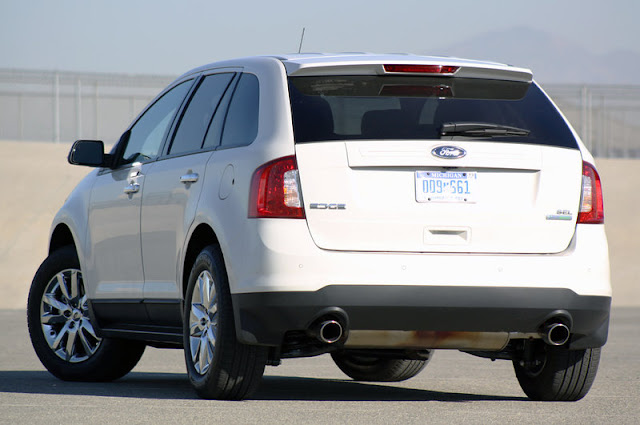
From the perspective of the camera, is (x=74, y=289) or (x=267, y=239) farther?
(x=74, y=289)

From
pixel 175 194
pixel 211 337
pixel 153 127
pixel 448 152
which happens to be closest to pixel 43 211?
pixel 153 127

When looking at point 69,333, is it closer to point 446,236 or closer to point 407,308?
point 407,308

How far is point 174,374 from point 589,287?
A: 152 inches

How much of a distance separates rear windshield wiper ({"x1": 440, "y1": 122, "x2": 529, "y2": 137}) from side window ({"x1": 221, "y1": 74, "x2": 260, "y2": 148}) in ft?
3.35

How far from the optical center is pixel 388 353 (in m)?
7.73

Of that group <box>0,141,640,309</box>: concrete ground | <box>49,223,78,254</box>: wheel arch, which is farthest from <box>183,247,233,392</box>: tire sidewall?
<box>0,141,640,309</box>: concrete ground

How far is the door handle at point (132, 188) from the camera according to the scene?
852 centimetres

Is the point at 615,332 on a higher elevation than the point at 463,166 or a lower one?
lower

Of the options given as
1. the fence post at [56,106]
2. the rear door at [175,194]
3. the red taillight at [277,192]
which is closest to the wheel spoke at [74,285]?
the rear door at [175,194]

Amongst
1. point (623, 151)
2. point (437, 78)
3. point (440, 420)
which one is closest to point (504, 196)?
point (437, 78)

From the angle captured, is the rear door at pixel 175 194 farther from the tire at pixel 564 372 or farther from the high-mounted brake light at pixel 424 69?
the tire at pixel 564 372

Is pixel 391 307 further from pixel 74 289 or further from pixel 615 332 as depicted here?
pixel 615 332

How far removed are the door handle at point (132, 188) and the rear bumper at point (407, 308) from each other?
5.84 feet

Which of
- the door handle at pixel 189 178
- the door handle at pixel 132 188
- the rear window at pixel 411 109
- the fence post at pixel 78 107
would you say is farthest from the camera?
the fence post at pixel 78 107
